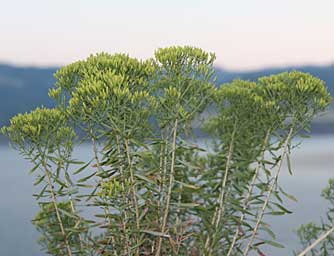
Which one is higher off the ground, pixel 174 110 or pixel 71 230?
pixel 174 110

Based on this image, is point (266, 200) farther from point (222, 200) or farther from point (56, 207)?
point (56, 207)

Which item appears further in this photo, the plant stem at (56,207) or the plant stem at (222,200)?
the plant stem at (222,200)

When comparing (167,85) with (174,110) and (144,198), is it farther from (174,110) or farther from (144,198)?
(144,198)

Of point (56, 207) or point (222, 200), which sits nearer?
point (56, 207)

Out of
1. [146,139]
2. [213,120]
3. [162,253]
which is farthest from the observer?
[213,120]

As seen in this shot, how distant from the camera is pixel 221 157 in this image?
423cm

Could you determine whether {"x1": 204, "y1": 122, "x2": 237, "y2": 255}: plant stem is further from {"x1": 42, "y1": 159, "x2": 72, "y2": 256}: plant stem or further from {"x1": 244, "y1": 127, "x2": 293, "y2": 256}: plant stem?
{"x1": 42, "y1": 159, "x2": 72, "y2": 256}: plant stem

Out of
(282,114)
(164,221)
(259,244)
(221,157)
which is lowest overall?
(259,244)

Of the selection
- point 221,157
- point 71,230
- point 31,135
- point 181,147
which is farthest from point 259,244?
point 31,135

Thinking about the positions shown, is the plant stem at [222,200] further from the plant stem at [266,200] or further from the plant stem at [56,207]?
the plant stem at [56,207]

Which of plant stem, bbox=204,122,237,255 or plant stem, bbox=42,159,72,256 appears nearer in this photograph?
plant stem, bbox=42,159,72,256

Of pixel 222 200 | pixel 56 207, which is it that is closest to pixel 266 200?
pixel 222 200

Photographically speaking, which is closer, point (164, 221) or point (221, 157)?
point (164, 221)

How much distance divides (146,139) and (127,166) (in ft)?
0.57
